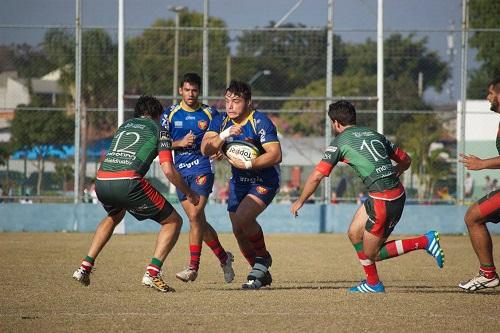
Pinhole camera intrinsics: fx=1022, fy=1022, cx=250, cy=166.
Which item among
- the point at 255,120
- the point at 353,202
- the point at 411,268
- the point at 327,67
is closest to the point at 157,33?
the point at 327,67

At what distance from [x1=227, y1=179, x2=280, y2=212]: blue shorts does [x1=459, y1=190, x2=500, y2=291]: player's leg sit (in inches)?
84.8

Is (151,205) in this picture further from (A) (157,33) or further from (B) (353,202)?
(A) (157,33)

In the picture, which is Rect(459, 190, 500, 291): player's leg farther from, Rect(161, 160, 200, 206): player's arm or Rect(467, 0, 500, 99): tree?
Rect(467, 0, 500, 99): tree

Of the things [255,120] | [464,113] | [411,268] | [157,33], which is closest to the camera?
[255,120]

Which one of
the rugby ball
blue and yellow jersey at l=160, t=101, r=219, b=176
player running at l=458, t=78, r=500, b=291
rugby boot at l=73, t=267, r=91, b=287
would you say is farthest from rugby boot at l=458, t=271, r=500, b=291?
rugby boot at l=73, t=267, r=91, b=287

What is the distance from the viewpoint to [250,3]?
26266mm

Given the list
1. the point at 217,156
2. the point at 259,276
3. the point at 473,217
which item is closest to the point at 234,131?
the point at 217,156

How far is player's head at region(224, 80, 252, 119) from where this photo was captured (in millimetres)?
10891

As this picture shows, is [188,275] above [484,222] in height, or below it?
below

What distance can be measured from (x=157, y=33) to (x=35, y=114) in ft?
15.2

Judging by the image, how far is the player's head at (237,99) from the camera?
1089cm

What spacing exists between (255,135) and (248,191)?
2.21ft

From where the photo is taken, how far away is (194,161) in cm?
1173

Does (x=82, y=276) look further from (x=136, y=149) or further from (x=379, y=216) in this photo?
(x=379, y=216)
